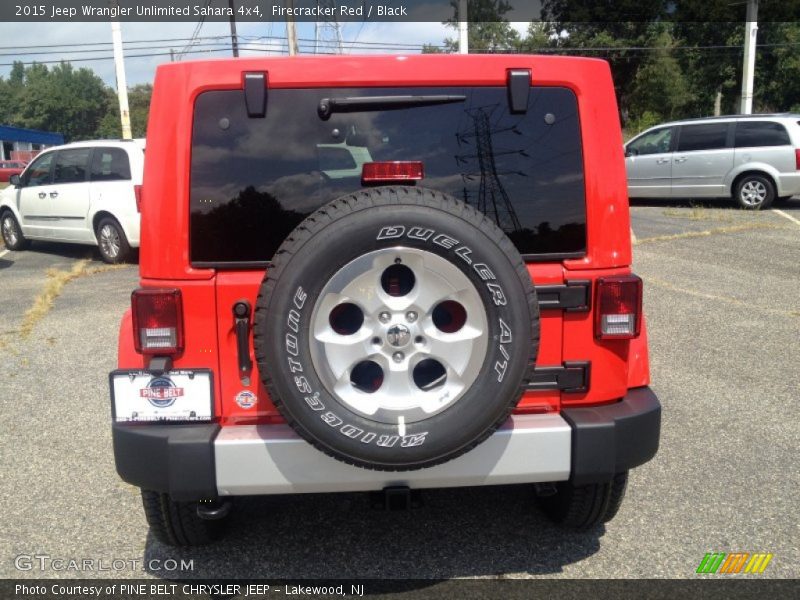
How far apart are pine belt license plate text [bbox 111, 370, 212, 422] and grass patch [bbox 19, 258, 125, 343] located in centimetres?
499

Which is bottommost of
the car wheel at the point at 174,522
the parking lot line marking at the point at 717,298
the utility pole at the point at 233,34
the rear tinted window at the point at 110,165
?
the parking lot line marking at the point at 717,298

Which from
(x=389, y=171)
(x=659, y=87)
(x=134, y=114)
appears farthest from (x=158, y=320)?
(x=134, y=114)

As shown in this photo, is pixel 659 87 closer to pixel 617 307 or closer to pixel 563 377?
pixel 617 307

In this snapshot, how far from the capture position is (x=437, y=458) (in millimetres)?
2592

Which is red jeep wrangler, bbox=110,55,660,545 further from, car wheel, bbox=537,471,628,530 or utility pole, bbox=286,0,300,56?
utility pole, bbox=286,0,300,56

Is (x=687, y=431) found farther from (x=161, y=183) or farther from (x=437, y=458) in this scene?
(x=161, y=183)

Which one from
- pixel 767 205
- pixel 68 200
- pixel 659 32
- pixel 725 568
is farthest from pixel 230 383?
pixel 659 32

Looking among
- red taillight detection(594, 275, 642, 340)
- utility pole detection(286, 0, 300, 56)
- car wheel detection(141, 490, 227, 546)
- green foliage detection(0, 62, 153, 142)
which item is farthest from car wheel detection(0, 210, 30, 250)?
green foliage detection(0, 62, 153, 142)

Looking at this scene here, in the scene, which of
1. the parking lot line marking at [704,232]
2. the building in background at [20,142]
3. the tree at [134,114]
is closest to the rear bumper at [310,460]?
the parking lot line marking at [704,232]

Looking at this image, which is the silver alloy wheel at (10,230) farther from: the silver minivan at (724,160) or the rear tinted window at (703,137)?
the rear tinted window at (703,137)

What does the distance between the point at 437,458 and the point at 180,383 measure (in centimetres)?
100

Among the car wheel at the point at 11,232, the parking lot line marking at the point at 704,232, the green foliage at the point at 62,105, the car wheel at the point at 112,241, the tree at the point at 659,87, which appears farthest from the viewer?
the green foliage at the point at 62,105

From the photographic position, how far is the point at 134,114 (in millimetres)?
88562

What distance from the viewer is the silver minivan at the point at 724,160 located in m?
14.6
